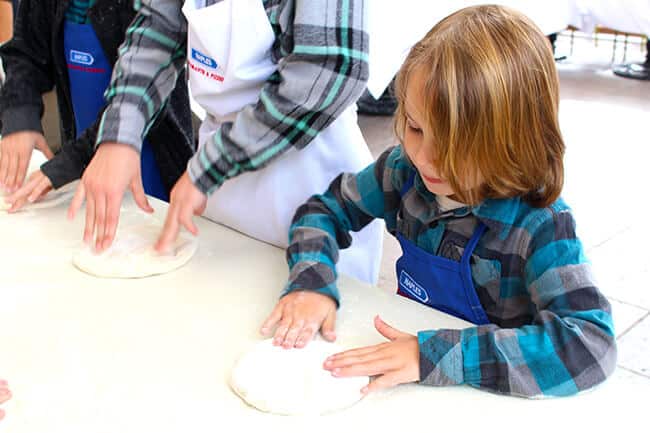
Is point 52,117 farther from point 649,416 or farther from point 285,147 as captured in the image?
point 649,416

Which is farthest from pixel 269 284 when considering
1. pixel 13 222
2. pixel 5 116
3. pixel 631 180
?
pixel 631 180

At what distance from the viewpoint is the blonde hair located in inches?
30.0

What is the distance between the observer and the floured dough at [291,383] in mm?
688

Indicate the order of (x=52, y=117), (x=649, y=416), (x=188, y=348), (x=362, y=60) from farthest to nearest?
(x=52, y=117) → (x=362, y=60) → (x=188, y=348) → (x=649, y=416)

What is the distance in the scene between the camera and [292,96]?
2.99 feet

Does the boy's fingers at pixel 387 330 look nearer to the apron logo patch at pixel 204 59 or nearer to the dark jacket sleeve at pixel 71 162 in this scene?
the apron logo patch at pixel 204 59

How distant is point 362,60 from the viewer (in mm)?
914

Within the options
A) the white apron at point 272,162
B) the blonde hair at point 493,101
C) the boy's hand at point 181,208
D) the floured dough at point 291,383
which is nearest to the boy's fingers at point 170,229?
the boy's hand at point 181,208

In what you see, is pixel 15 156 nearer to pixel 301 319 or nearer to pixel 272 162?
pixel 272 162

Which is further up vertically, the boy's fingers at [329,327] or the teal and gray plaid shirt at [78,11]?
the teal and gray plaid shirt at [78,11]

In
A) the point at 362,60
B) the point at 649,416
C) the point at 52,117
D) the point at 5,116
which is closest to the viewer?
the point at 649,416

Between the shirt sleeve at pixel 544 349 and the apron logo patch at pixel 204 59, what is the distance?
48 cm

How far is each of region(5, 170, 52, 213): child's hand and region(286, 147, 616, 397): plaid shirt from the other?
41 centimetres

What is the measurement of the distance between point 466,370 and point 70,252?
57 centimetres
